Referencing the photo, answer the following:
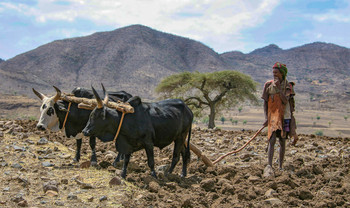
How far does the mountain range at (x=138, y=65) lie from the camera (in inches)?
2731

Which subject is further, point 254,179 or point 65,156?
point 65,156

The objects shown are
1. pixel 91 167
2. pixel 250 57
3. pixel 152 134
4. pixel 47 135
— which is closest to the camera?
pixel 152 134

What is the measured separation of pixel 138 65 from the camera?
8144 cm

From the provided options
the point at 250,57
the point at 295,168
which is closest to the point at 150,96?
the point at 295,168

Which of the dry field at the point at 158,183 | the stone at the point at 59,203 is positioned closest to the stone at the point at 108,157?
the dry field at the point at 158,183

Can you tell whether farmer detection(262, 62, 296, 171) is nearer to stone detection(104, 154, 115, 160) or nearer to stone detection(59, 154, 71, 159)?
stone detection(104, 154, 115, 160)

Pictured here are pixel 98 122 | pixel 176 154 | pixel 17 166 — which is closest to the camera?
pixel 98 122

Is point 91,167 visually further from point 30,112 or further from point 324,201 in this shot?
point 30,112

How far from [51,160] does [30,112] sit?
33.1 m

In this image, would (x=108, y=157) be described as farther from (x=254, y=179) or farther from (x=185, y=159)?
(x=254, y=179)

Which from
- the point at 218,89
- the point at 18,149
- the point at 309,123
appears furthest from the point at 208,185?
the point at 309,123

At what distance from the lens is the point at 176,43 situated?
11481cm

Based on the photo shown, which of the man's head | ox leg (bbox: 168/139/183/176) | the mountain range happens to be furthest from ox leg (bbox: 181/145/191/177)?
the mountain range

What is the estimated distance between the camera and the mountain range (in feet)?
228
